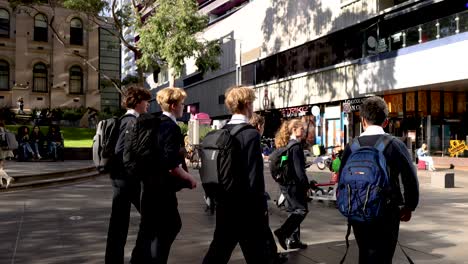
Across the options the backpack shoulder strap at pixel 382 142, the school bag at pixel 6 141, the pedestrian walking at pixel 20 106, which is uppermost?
the pedestrian walking at pixel 20 106

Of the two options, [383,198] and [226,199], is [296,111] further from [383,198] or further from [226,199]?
[383,198]

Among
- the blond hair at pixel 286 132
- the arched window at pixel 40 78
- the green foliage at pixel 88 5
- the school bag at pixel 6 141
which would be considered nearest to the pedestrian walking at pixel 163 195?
the blond hair at pixel 286 132

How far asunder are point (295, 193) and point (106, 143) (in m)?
2.32

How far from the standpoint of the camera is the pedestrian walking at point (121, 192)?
173 inches

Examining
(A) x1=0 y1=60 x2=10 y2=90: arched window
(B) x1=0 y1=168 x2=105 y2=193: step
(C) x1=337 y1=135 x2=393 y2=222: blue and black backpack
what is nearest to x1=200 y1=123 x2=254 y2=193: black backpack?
(C) x1=337 y1=135 x2=393 y2=222: blue and black backpack

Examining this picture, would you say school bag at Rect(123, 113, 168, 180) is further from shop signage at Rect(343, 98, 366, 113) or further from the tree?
shop signage at Rect(343, 98, 366, 113)

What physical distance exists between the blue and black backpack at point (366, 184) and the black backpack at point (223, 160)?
2.54 feet

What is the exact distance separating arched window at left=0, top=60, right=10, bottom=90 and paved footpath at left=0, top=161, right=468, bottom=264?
32.6 meters

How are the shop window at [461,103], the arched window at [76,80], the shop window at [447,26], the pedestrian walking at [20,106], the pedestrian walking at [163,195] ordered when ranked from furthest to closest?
the arched window at [76,80]
the pedestrian walking at [20,106]
the shop window at [461,103]
the shop window at [447,26]
the pedestrian walking at [163,195]

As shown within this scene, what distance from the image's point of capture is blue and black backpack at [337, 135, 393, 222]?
9.79 feet

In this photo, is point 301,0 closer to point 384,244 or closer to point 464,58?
point 464,58

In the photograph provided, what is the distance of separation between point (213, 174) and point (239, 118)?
1.65 ft

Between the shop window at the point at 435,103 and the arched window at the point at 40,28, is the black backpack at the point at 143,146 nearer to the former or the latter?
the shop window at the point at 435,103

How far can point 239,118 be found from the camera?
3.56 m
